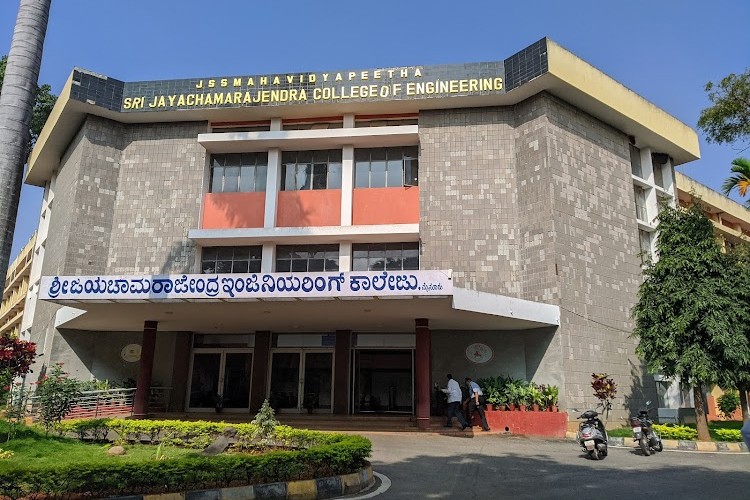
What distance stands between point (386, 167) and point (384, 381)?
744 cm

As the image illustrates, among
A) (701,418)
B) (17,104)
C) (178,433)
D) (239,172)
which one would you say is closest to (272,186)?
(239,172)

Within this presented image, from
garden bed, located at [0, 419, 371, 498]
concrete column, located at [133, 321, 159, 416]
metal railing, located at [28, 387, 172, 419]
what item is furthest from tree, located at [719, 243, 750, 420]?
metal railing, located at [28, 387, 172, 419]

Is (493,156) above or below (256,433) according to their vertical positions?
above

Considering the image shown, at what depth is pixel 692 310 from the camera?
14750 mm

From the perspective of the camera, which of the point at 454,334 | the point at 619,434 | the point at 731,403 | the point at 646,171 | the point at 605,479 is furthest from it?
the point at 731,403

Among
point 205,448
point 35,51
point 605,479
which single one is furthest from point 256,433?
point 35,51

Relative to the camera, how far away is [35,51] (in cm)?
803

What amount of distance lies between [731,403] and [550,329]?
13.6 metres

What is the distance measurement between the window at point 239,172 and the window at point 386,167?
11.4 feet

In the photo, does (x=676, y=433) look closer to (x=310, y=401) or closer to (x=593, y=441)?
(x=593, y=441)

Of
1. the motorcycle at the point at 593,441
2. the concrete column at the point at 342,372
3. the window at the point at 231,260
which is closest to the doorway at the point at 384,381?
the concrete column at the point at 342,372

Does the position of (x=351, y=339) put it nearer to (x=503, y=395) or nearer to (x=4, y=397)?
(x=503, y=395)

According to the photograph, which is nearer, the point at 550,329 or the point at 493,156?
the point at 550,329

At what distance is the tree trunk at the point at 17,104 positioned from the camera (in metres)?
7.47
